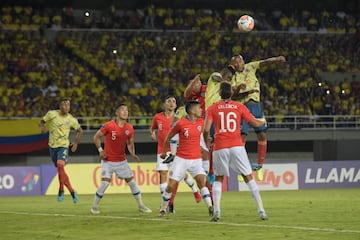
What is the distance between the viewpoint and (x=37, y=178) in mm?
33875

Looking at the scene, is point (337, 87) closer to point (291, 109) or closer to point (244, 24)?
point (291, 109)

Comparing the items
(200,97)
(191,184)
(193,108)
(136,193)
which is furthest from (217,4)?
(193,108)

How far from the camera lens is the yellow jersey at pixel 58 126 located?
25656mm

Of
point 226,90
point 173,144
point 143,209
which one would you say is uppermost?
point 226,90

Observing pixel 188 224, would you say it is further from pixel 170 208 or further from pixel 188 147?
pixel 170 208

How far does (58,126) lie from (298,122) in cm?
1963

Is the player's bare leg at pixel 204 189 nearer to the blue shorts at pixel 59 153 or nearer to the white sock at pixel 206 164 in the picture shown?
the white sock at pixel 206 164

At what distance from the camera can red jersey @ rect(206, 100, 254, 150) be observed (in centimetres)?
1642

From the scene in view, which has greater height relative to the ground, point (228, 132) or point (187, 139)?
point (228, 132)

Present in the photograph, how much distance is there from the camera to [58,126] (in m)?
25.7

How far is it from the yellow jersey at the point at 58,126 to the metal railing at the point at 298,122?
1413 cm

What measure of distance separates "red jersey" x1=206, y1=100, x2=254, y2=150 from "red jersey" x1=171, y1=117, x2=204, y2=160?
4.88 feet

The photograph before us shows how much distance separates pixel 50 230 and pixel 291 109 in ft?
99.7

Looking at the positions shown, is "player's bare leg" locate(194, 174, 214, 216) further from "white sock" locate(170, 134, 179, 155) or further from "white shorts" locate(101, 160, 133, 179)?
"white sock" locate(170, 134, 179, 155)
